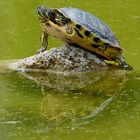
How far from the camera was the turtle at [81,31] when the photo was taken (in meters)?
4.98

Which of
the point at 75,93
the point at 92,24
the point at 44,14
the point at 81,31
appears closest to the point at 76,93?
the point at 75,93

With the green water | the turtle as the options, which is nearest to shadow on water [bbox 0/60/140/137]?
the green water

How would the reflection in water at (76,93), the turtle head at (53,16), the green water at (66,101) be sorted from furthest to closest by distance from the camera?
the turtle head at (53,16) → the reflection in water at (76,93) → the green water at (66,101)

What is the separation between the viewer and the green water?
3.37 m

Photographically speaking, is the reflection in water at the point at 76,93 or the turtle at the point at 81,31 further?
the turtle at the point at 81,31

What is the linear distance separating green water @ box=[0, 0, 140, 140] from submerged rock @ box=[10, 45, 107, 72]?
0.11 meters

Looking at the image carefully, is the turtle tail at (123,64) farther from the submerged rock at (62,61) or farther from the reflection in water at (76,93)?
the submerged rock at (62,61)

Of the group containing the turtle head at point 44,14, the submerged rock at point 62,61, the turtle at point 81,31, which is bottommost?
the submerged rock at point 62,61

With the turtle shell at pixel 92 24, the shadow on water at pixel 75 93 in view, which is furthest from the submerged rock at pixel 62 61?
the turtle shell at pixel 92 24

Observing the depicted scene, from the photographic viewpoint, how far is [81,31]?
4.97 metres

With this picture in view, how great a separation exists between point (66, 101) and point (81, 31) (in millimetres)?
1125

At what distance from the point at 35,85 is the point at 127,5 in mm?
4500

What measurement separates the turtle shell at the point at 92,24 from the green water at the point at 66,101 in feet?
1.04

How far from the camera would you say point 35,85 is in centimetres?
444
